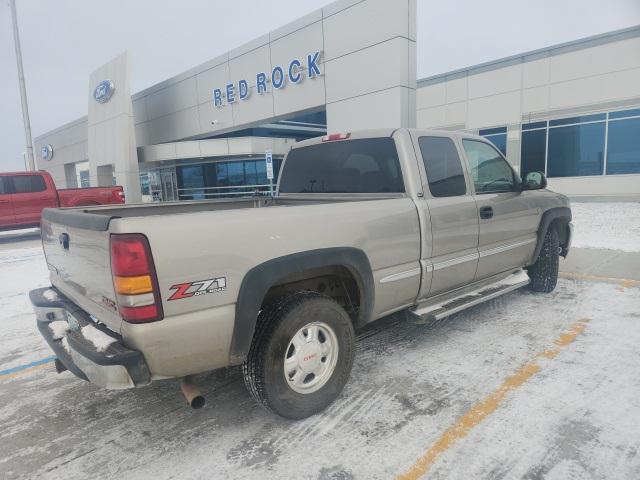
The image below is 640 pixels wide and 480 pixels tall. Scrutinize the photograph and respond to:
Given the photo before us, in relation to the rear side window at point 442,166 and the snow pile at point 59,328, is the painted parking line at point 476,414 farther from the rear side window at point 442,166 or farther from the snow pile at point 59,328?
the snow pile at point 59,328

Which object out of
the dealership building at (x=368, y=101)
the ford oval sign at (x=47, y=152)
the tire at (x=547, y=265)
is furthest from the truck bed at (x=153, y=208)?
the ford oval sign at (x=47, y=152)

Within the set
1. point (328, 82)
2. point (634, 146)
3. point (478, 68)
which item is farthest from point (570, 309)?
point (478, 68)

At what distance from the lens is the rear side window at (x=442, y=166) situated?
369 centimetres

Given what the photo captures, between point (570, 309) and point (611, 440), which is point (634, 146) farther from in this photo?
point (611, 440)

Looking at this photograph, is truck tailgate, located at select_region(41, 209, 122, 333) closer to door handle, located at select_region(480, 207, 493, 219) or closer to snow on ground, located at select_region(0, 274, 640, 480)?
snow on ground, located at select_region(0, 274, 640, 480)

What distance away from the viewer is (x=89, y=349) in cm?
230

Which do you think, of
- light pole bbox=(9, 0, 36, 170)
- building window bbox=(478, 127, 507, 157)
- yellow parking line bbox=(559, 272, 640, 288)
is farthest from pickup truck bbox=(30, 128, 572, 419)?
light pole bbox=(9, 0, 36, 170)

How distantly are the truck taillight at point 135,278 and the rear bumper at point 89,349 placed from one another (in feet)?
0.68

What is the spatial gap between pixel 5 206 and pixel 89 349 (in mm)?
13070

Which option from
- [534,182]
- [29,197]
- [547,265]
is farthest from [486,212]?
[29,197]

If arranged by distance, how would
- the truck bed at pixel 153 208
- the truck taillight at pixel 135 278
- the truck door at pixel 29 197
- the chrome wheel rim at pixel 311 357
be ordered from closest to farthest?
the truck taillight at pixel 135 278
the truck bed at pixel 153 208
the chrome wheel rim at pixel 311 357
the truck door at pixel 29 197

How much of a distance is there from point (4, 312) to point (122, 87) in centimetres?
1995

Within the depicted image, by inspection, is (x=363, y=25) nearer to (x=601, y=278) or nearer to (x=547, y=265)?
(x=601, y=278)

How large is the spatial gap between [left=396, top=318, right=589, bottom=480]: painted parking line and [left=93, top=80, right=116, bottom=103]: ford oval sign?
81.4ft
